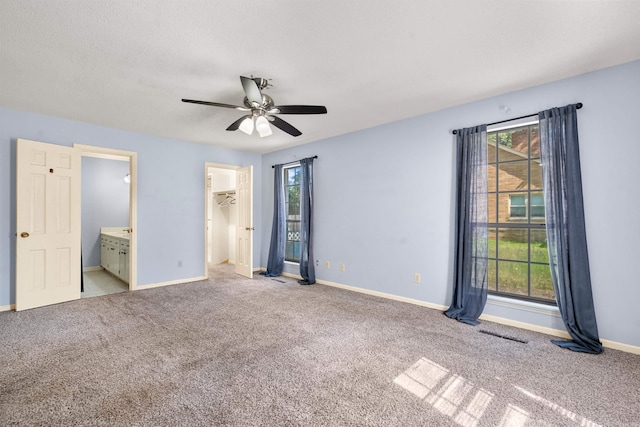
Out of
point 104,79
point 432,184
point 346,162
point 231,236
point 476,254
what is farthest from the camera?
point 231,236

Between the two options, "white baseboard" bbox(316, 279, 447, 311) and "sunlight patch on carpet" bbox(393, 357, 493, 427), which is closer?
"sunlight patch on carpet" bbox(393, 357, 493, 427)

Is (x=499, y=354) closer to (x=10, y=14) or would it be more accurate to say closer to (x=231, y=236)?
(x=10, y=14)

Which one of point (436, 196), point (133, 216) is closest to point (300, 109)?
point (436, 196)

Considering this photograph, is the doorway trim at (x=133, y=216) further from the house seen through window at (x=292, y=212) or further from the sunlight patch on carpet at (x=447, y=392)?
the sunlight patch on carpet at (x=447, y=392)

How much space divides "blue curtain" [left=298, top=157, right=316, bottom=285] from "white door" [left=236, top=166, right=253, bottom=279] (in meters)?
0.95

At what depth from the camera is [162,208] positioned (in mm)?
4863

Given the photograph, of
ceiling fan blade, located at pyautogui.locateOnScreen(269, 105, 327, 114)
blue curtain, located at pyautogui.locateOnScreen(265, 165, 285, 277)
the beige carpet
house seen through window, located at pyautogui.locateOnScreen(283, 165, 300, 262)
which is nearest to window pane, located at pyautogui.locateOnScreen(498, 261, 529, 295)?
the beige carpet

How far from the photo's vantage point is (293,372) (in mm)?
2170

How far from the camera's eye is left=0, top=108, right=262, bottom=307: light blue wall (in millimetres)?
3580

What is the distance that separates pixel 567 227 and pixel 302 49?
9.48ft

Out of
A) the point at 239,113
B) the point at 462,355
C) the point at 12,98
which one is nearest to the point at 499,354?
the point at 462,355

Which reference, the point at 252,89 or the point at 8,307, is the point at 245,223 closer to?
the point at 8,307

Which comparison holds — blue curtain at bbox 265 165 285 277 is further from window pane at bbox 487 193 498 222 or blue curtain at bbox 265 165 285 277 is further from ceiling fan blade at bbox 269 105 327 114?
window pane at bbox 487 193 498 222

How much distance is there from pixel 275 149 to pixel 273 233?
1.69 m
